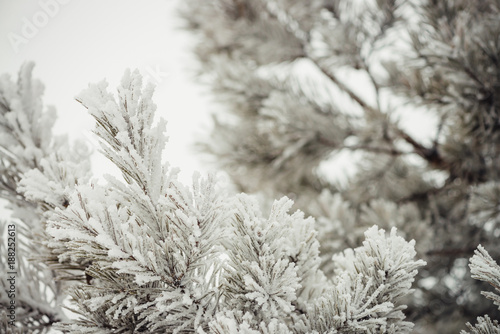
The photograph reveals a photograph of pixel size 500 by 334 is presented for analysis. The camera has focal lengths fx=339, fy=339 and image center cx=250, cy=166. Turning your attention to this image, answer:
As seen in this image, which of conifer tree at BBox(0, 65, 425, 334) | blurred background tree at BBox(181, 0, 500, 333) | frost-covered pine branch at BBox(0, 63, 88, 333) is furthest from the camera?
blurred background tree at BBox(181, 0, 500, 333)

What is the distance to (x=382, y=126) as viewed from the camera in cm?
167

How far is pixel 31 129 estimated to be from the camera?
834 millimetres

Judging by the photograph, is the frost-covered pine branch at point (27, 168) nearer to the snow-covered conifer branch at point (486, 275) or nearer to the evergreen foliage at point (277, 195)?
the evergreen foliage at point (277, 195)

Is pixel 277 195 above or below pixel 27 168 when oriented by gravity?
below

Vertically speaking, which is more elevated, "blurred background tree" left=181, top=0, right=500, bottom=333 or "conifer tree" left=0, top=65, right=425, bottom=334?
"conifer tree" left=0, top=65, right=425, bottom=334

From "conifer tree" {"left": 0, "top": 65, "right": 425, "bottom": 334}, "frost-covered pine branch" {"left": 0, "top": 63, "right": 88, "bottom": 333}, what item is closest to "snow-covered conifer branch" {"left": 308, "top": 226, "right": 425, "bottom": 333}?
"conifer tree" {"left": 0, "top": 65, "right": 425, "bottom": 334}

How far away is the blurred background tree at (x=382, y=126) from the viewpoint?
4.31 feet

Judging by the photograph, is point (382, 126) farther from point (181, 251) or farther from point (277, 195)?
point (181, 251)

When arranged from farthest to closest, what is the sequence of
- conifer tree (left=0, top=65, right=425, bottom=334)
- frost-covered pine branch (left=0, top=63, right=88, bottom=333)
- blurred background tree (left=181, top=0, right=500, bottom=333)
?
blurred background tree (left=181, top=0, right=500, bottom=333), frost-covered pine branch (left=0, top=63, right=88, bottom=333), conifer tree (left=0, top=65, right=425, bottom=334)

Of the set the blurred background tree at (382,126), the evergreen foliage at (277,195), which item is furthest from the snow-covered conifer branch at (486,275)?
the blurred background tree at (382,126)

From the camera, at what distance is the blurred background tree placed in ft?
4.31

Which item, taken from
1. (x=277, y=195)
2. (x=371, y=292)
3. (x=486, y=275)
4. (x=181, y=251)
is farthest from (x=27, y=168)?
(x=277, y=195)

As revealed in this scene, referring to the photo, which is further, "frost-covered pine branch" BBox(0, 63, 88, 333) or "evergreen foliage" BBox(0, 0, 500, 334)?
"frost-covered pine branch" BBox(0, 63, 88, 333)

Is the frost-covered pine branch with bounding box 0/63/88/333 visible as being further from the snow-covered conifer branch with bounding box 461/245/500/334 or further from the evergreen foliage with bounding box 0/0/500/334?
the snow-covered conifer branch with bounding box 461/245/500/334
